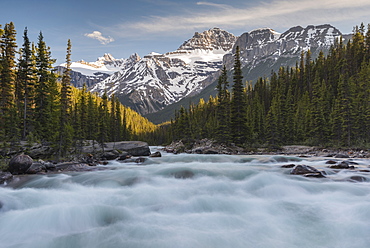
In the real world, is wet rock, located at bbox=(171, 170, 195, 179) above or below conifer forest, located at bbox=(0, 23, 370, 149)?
below

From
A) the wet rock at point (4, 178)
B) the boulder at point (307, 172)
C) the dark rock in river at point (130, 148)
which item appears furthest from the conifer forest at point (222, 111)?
the boulder at point (307, 172)

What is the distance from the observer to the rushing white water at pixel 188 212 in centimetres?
622

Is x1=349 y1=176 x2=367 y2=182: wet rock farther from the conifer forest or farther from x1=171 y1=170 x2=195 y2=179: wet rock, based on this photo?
the conifer forest

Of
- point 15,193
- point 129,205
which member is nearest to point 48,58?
point 15,193

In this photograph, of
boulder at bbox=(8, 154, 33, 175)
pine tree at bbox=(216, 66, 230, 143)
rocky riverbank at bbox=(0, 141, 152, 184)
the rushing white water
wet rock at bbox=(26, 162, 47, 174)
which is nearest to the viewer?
the rushing white water

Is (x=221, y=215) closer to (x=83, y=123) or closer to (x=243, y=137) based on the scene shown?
(x=243, y=137)

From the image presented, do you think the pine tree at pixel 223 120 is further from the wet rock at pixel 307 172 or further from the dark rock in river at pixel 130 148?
the wet rock at pixel 307 172

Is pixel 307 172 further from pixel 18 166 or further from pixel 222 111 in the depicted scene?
pixel 222 111

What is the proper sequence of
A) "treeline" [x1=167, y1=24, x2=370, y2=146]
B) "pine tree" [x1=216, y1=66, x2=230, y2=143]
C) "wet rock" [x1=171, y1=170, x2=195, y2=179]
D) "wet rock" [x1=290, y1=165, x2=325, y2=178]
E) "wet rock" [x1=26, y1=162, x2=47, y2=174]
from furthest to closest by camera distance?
1. "pine tree" [x1=216, y1=66, x2=230, y2=143]
2. "treeline" [x1=167, y1=24, x2=370, y2=146]
3. "wet rock" [x1=26, y1=162, x2=47, y2=174]
4. "wet rock" [x1=171, y1=170, x2=195, y2=179]
5. "wet rock" [x1=290, y1=165, x2=325, y2=178]

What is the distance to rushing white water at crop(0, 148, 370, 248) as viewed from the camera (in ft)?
20.4

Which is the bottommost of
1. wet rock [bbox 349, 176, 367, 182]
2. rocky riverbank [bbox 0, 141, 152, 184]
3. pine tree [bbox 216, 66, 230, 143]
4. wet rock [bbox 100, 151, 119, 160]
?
wet rock [bbox 100, 151, 119, 160]

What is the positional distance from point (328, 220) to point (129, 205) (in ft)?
24.4

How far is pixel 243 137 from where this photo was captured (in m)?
41.6

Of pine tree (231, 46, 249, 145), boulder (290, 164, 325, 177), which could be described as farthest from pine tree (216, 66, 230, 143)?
boulder (290, 164, 325, 177)
